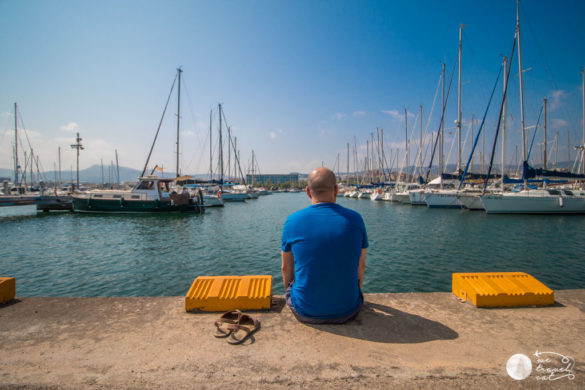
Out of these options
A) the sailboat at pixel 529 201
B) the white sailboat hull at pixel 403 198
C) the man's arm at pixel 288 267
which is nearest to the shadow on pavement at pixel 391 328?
the man's arm at pixel 288 267

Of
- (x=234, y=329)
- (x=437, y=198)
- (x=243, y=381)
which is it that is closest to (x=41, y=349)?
(x=234, y=329)

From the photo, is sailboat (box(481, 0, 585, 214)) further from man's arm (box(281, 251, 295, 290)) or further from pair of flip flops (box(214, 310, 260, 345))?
pair of flip flops (box(214, 310, 260, 345))

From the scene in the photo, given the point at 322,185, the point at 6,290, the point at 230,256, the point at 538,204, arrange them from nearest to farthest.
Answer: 1. the point at 322,185
2. the point at 6,290
3. the point at 230,256
4. the point at 538,204

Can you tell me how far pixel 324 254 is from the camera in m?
2.60

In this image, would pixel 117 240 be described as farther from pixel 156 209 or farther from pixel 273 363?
pixel 273 363

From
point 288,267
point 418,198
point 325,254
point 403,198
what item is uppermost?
point 325,254

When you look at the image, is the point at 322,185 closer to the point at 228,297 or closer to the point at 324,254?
the point at 324,254

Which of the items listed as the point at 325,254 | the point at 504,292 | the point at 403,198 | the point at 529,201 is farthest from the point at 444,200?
the point at 325,254

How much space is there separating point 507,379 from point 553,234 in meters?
21.3

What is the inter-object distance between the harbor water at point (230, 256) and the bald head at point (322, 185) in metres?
6.29

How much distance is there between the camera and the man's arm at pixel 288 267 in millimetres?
2925

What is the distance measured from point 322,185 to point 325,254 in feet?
2.16

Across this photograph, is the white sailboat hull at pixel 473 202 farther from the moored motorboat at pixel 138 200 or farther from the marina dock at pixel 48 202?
the marina dock at pixel 48 202

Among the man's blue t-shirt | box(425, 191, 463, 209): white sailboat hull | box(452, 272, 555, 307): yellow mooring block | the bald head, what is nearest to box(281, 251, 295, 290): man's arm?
the man's blue t-shirt
